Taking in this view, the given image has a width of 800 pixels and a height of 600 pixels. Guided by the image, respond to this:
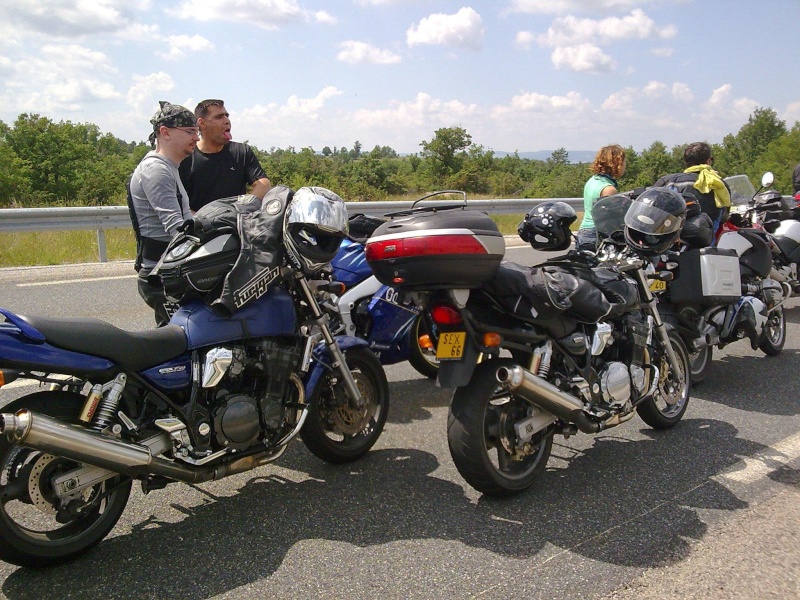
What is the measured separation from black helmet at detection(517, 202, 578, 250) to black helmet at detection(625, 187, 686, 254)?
0.60 m

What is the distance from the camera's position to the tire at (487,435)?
362cm

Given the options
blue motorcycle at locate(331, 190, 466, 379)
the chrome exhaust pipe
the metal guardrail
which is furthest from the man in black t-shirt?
the metal guardrail

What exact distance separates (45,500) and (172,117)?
2.34 meters

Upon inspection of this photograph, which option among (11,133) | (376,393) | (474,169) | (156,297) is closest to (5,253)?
(156,297)

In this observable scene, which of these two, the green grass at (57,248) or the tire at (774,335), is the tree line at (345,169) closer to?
the green grass at (57,248)

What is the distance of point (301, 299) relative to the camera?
391 centimetres

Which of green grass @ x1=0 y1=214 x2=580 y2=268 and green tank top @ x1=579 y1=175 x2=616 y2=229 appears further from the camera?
green grass @ x1=0 y1=214 x2=580 y2=268

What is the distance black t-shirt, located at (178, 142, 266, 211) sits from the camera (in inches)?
213

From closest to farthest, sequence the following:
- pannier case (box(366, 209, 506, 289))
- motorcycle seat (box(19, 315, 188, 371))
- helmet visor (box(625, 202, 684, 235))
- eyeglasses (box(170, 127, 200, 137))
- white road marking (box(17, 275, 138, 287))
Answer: motorcycle seat (box(19, 315, 188, 371)) < pannier case (box(366, 209, 506, 289)) < eyeglasses (box(170, 127, 200, 137)) < helmet visor (box(625, 202, 684, 235)) < white road marking (box(17, 275, 138, 287))

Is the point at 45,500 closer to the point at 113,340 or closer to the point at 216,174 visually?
the point at 113,340

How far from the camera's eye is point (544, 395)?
3.74 metres

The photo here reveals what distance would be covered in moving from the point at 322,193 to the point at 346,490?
60.8 inches

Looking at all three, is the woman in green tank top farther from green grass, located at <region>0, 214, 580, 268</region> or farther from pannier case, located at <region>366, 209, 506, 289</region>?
green grass, located at <region>0, 214, 580, 268</region>

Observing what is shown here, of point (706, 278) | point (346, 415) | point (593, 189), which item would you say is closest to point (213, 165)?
point (346, 415)
